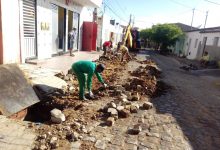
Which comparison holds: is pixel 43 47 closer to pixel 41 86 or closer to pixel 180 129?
pixel 41 86

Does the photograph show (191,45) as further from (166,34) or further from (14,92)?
(14,92)

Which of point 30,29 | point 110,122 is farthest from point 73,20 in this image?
point 110,122

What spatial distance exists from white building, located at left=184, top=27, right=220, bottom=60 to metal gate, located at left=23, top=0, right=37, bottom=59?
15.5 meters

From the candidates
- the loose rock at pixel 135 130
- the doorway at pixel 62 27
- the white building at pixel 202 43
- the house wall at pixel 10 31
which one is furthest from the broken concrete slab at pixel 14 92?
the white building at pixel 202 43

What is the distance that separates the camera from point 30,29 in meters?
8.57

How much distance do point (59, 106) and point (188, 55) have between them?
26804 mm

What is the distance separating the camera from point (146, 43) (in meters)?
55.0

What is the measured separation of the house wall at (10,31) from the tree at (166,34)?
89.6 feet

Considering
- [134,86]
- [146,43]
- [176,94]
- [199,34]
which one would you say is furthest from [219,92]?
[146,43]

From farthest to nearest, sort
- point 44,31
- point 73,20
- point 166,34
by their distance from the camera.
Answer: point 166,34, point 73,20, point 44,31

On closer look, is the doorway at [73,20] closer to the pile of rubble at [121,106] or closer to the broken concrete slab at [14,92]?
the broken concrete slab at [14,92]

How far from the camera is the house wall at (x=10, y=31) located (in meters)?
6.74

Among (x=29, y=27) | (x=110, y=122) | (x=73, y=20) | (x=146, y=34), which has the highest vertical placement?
(x=73, y=20)

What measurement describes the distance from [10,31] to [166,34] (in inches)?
1093
